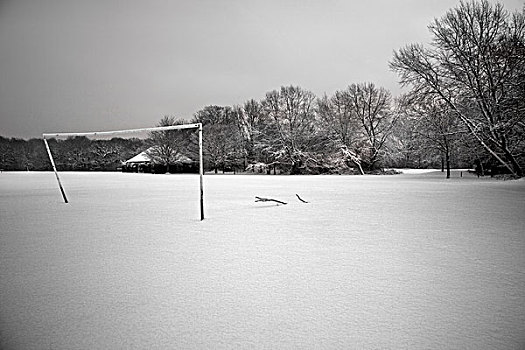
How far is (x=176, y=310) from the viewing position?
3133 millimetres

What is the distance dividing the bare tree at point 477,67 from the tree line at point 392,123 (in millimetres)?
58

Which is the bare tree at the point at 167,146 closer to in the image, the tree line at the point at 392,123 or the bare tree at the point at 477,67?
the tree line at the point at 392,123

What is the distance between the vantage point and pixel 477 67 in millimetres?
21109

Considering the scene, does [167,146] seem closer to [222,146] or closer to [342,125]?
[222,146]

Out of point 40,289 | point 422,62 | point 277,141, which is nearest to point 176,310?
point 40,289

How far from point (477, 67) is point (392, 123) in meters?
22.2

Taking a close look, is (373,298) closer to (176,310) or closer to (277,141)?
(176,310)

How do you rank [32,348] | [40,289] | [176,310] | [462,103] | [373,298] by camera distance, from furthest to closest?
[462,103] < [40,289] < [373,298] < [176,310] < [32,348]

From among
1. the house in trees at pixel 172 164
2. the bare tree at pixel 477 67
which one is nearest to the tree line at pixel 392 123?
the bare tree at pixel 477 67

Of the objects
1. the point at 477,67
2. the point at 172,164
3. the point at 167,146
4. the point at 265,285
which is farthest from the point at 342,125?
the point at 265,285

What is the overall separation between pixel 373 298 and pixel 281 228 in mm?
3893

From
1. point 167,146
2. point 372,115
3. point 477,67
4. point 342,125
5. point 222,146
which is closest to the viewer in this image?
point 477,67

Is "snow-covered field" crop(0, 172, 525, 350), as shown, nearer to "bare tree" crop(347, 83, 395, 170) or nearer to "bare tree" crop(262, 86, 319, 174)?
"bare tree" crop(262, 86, 319, 174)

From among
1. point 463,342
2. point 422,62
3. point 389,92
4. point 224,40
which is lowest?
point 463,342
